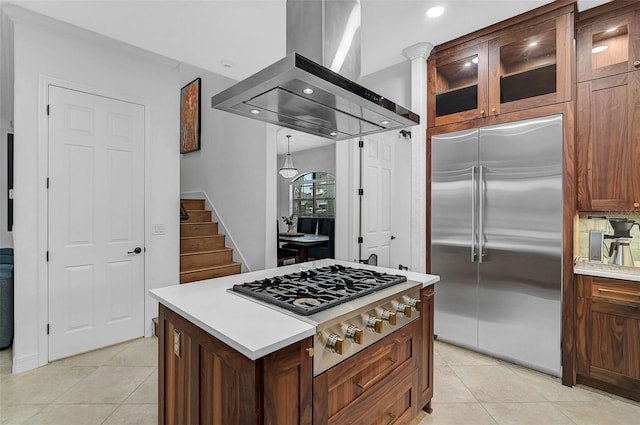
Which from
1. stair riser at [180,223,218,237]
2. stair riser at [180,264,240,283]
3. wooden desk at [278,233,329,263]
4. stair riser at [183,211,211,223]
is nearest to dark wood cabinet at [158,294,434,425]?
stair riser at [180,264,240,283]

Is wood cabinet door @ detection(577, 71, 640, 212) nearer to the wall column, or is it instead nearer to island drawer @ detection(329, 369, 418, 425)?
the wall column

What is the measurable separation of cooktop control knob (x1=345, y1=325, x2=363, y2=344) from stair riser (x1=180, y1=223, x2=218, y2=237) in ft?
12.0

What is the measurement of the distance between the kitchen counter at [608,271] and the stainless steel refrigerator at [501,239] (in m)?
0.16

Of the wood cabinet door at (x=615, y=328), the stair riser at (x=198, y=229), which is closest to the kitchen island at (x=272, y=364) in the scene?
the wood cabinet door at (x=615, y=328)

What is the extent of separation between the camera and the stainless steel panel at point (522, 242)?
2.48 meters

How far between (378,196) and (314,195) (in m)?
5.14

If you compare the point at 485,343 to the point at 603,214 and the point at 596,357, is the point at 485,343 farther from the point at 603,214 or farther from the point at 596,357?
the point at 603,214

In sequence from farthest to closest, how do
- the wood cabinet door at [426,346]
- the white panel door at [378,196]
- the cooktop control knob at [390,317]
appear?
the white panel door at [378,196] → the wood cabinet door at [426,346] → the cooktop control knob at [390,317]

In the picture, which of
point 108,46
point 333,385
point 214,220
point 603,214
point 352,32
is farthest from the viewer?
point 214,220

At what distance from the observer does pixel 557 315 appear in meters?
2.47

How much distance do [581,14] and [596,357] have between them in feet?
8.50

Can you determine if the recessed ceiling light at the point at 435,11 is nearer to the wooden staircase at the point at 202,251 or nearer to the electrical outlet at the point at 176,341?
the electrical outlet at the point at 176,341

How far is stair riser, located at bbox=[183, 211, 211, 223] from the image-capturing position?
4.77 m

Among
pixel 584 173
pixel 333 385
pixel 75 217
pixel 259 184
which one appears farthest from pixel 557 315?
pixel 75 217
